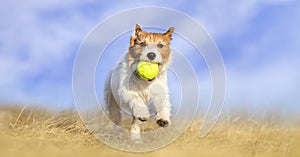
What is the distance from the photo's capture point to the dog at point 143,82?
7168 mm

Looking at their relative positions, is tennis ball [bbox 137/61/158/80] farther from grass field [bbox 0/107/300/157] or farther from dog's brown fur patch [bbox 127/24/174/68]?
grass field [bbox 0/107/300/157]

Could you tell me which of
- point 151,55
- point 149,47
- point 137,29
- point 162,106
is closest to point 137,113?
point 162,106

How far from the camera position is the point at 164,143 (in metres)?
7.33

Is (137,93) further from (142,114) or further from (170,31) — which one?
(170,31)

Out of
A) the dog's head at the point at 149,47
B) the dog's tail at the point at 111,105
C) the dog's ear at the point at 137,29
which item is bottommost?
the dog's tail at the point at 111,105

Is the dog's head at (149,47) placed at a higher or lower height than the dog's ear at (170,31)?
lower

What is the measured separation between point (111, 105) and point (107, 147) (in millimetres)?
1408

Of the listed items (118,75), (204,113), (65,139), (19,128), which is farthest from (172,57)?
(19,128)

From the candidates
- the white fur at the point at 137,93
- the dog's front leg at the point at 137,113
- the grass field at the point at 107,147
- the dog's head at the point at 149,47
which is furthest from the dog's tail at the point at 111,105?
the dog's head at the point at 149,47

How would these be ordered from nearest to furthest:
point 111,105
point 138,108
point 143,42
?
point 138,108 < point 143,42 < point 111,105

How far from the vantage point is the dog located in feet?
23.5

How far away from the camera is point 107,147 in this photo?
6.96m

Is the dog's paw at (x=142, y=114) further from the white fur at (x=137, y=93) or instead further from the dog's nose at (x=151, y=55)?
the dog's nose at (x=151, y=55)

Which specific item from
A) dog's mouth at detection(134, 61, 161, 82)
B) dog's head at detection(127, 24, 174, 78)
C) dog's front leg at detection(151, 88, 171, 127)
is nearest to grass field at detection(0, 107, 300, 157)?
dog's front leg at detection(151, 88, 171, 127)
